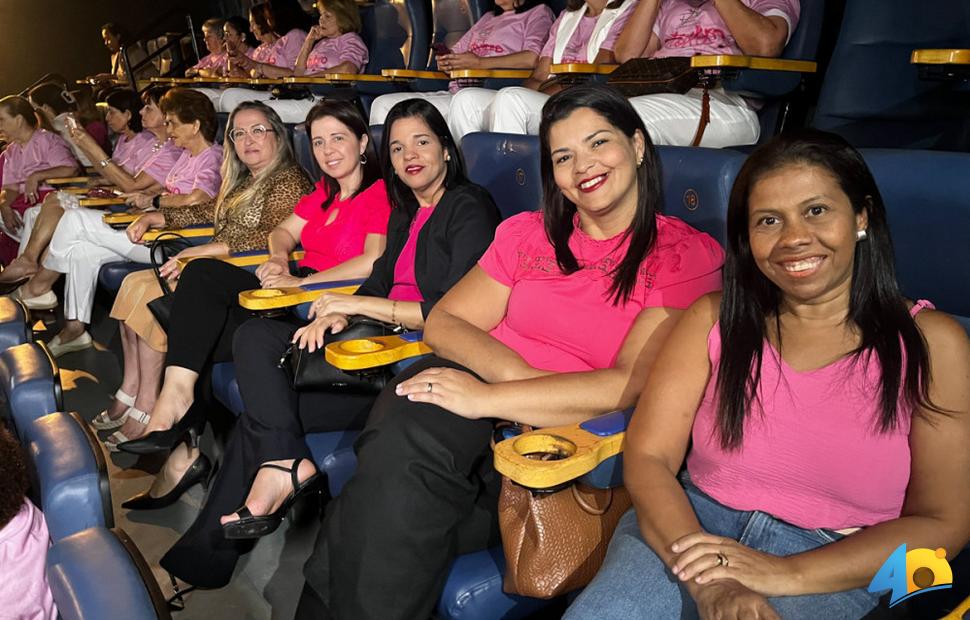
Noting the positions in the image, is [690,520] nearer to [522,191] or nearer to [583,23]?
[522,191]

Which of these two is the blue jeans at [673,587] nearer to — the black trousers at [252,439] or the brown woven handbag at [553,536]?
the brown woven handbag at [553,536]

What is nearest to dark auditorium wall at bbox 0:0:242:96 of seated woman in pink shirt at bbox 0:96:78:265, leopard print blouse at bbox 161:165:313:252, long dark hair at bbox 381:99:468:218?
seated woman in pink shirt at bbox 0:96:78:265

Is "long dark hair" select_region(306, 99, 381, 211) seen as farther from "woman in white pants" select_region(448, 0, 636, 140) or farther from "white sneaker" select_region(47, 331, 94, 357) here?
"white sneaker" select_region(47, 331, 94, 357)

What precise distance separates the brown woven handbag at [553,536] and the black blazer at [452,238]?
31.3 inches

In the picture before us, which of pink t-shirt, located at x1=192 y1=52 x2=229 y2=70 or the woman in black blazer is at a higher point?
pink t-shirt, located at x1=192 y1=52 x2=229 y2=70

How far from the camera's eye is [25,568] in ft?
3.64

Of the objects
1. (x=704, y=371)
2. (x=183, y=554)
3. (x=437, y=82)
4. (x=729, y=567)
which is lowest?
(x=183, y=554)

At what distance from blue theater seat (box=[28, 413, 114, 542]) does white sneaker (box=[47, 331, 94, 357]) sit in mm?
2715

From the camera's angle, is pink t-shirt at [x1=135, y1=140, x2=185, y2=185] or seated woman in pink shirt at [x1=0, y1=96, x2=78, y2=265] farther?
seated woman in pink shirt at [x1=0, y1=96, x2=78, y2=265]

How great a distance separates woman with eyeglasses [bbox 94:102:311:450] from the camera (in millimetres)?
2732

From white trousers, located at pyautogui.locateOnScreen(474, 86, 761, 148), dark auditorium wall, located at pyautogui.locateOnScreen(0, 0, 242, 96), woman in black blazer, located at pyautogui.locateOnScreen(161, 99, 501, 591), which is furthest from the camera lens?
dark auditorium wall, located at pyautogui.locateOnScreen(0, 0, 242, 96)

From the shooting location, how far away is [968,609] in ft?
2.90

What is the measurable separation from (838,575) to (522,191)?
126 centimetres


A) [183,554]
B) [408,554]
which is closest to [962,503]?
[408,554]
